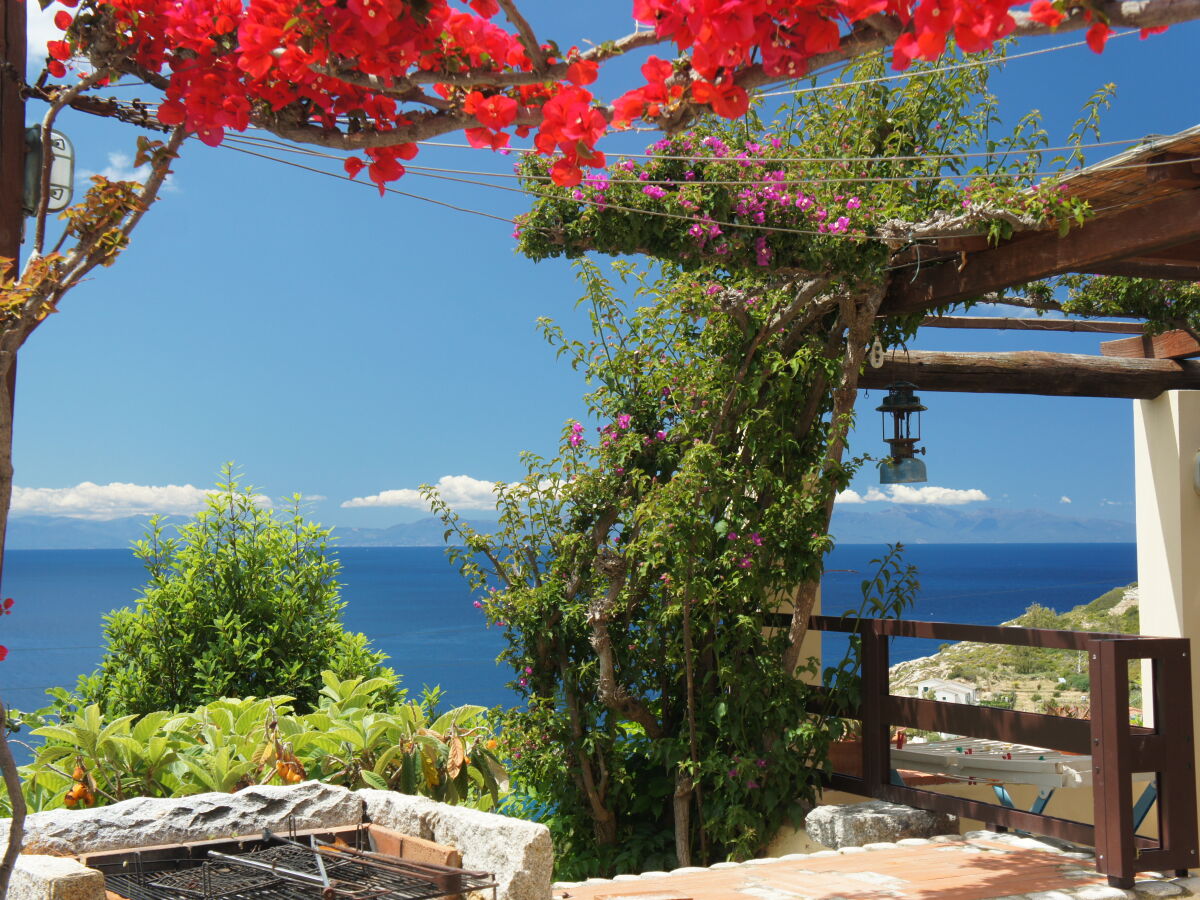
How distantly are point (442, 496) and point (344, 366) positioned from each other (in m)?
85.7

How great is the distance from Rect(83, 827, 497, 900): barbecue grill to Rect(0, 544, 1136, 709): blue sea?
1651 centimetres

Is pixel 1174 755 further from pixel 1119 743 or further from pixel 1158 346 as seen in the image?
pixel 1158 346

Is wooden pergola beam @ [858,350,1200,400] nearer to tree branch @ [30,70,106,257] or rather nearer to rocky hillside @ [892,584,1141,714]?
tree branch @ [30,70,106,257]

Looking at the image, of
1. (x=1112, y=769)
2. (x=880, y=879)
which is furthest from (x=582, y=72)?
(x=1112, y=769)

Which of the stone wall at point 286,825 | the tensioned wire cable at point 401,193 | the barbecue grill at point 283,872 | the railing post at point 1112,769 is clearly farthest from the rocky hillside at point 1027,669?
the barbecue grill at point 283,872

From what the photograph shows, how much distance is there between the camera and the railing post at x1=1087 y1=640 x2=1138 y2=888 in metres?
3.66

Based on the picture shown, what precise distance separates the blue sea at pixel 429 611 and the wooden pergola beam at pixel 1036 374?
1224 cm

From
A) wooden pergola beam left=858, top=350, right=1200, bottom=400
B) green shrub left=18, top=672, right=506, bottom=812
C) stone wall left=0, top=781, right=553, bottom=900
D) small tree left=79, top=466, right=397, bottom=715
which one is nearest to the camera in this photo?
stone wall left=0, top=781, right=553, bottom=900

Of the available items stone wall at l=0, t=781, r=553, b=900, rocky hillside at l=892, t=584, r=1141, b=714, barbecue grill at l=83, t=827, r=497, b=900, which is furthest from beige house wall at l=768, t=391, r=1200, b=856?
rocky hillside at l=892, t=584, r=1141, b=714

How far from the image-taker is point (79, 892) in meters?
2.54

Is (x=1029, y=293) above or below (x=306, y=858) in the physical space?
above

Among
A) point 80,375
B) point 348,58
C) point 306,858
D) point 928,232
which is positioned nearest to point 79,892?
point 306,858

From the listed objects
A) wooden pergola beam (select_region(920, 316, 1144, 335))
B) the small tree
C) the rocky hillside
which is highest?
wooden pergola beam (select_region(920, 316, 1144, 335))

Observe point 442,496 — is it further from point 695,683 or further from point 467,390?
point 467,390
